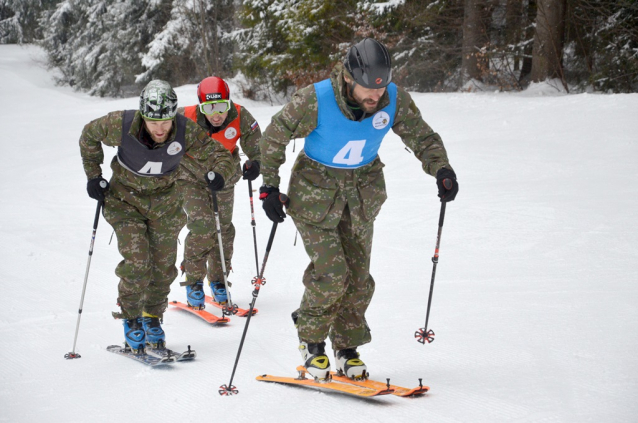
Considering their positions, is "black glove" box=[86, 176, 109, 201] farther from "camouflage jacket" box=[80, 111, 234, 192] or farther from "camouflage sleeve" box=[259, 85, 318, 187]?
"camouflage sleeve" box=[259, 85, 318, 187]

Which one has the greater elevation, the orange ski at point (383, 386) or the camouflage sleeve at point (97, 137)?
the camouflage sleeve at point (97, 137)

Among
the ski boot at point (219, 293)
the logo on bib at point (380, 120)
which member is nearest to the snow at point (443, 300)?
the ski boot at point (219, 293)

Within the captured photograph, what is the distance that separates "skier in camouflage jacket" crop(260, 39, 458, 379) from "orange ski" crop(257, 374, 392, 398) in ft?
0.27

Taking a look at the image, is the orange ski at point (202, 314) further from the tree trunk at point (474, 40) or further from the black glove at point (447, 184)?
the tree trunk at point (474, 40)

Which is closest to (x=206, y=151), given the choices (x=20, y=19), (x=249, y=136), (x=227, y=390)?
(x=249, y=136)

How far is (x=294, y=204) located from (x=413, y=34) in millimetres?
16120

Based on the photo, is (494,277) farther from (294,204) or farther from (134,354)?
(134,354)

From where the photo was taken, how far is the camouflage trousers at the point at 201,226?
19.8 feet

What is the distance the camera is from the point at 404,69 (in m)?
18.7

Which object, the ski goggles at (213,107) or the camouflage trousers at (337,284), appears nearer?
the camouflage trousers at (337,284)

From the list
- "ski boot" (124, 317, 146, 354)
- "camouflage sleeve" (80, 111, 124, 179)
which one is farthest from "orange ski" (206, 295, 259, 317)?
"camouflage sleeve" (80, 111, 124, 179)

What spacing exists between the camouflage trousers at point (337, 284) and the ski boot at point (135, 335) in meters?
1.58

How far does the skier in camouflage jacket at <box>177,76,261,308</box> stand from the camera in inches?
229

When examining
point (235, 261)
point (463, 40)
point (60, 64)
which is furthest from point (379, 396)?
point (60, 64)
